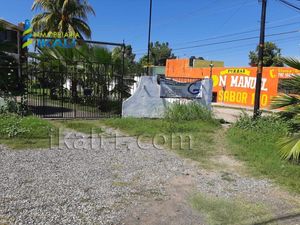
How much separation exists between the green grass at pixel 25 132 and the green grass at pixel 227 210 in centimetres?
455

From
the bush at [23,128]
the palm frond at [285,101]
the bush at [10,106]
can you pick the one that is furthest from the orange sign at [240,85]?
the bush at [23,128]

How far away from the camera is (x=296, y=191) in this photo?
5.29 m

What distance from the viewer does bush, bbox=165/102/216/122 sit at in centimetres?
1204

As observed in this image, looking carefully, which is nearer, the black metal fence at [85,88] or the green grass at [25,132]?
the green grass at [25,132]

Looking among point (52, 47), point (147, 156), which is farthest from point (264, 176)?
point (52, 47)

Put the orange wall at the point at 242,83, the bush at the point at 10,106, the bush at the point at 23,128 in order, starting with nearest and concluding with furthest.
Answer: the bush at the point at 23,128
the bush at the point at 10,106
the orange wall at the point at 242,83

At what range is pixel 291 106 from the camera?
22.2 ft

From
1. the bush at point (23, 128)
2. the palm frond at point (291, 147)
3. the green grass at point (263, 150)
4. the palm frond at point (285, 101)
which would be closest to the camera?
the palm frond at point (291, 147)

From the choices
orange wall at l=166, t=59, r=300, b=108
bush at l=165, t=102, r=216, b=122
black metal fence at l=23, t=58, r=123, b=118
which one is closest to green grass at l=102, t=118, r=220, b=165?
bush at l=165, t=102, r=216, b=122

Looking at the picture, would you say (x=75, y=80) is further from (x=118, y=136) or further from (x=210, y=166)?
(x=210, y=166)

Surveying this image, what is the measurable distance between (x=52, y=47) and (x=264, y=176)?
45.0ft

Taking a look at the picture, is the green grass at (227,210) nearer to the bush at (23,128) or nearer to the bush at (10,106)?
the bush at (23,128)

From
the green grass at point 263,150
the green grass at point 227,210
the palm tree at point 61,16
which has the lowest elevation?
the green grass at point 227,210

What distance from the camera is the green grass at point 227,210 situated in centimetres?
412
